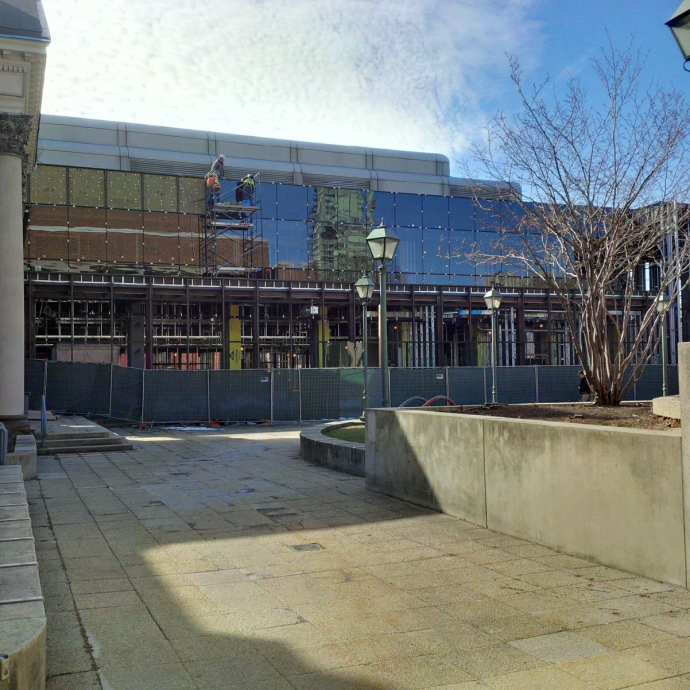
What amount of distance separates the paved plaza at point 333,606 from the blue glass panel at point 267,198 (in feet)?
98.9

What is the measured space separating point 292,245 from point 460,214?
395 inches

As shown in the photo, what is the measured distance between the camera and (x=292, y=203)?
3866 cm

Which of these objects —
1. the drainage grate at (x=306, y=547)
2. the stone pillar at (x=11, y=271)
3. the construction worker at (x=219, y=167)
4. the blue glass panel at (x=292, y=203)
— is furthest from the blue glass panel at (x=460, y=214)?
the drainage grate at (x=306, y=547)

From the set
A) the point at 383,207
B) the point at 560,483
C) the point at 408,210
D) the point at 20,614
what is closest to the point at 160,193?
the point at 383,207

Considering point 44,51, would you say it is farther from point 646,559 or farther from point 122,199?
point 122,199

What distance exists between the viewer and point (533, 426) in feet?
22.4

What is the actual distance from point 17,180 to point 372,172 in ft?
108

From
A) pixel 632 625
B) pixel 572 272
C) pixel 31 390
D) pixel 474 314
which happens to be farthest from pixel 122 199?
pixel 632 625

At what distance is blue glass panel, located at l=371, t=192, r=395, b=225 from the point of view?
130 feet

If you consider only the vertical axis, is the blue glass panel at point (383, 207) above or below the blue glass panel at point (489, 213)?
above

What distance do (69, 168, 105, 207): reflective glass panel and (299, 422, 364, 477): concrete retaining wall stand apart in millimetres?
24119

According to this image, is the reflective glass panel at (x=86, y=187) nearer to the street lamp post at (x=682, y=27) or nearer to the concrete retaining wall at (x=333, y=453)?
the concrete retaining wall at (x=333, y=453)

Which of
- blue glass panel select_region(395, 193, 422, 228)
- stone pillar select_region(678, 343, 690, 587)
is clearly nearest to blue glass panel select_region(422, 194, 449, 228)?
blue glass panel select_region(395, 193, 422, 228)

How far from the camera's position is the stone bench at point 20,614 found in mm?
3090
